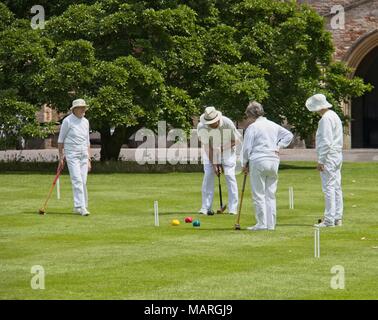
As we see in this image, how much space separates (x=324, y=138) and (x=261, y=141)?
108cm

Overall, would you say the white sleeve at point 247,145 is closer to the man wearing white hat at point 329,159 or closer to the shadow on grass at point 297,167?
the man wearing white hat at point 329,159

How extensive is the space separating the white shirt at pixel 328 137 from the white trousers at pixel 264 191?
3.03ft

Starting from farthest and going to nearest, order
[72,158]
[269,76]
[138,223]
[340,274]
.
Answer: [269,76] → [72,158] → [138,223] → [340,274]

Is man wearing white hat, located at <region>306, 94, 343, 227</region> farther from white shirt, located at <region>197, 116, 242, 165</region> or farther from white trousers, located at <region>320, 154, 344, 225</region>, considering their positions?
white shirt, located at <region>197, 116, 242, 165</region>

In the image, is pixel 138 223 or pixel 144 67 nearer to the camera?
pixel 138 223

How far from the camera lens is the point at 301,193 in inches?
990

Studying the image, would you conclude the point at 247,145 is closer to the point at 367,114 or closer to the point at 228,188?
the point at 228,188

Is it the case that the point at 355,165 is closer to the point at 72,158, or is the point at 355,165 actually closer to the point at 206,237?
the point at 72,158

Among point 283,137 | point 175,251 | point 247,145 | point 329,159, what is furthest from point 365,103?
point 175,251

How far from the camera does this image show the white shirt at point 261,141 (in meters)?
17.5

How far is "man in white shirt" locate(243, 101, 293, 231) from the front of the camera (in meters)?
17.4

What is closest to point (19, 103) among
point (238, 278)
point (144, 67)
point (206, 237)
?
point (144, 67)

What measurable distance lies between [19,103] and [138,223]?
14.9 metres

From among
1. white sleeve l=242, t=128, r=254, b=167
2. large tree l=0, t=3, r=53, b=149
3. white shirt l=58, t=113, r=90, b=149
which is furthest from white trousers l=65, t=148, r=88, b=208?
large tree l=0, t=3, r=53, b=149
